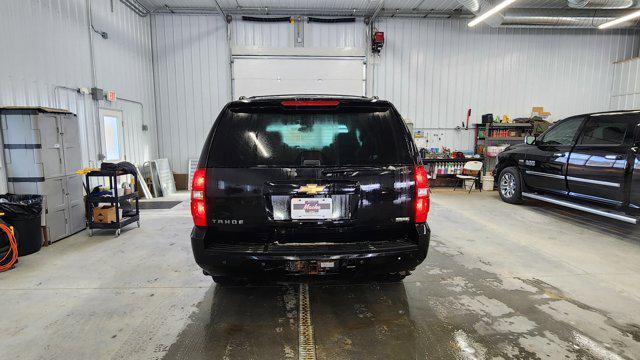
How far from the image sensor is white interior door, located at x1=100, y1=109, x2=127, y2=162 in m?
6.68

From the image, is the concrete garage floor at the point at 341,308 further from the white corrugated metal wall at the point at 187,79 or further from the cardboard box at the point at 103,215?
the white corrugated metal wall at the point at 187,79

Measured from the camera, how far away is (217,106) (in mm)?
9109

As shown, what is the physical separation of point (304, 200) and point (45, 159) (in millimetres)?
4120

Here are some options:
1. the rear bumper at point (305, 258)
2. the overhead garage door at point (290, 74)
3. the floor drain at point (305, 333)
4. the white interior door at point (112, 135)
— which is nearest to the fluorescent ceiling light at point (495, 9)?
the overhead garage door at point (290, 74)

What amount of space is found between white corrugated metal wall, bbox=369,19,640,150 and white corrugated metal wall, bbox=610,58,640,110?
0.54 feet

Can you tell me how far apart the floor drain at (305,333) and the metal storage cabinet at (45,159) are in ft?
12.1

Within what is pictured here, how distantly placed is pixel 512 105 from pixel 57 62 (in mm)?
10591

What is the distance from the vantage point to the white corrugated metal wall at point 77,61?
15.2ft

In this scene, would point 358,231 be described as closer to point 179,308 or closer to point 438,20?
point 179,308

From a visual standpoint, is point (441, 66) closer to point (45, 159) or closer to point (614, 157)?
point (614, 157)

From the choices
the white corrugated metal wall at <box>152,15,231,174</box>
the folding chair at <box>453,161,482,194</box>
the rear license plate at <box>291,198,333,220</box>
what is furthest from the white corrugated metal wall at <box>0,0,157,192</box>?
the folding chair at <box>453,161,482,194</box>

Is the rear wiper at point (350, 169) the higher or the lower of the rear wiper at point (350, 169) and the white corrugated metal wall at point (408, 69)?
the lower

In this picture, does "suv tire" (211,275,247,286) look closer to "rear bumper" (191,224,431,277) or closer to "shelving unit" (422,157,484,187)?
"rear bumper" (191,224,431,277)

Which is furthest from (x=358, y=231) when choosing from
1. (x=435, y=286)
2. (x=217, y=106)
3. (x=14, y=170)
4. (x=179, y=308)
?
(x=217, y=106)
